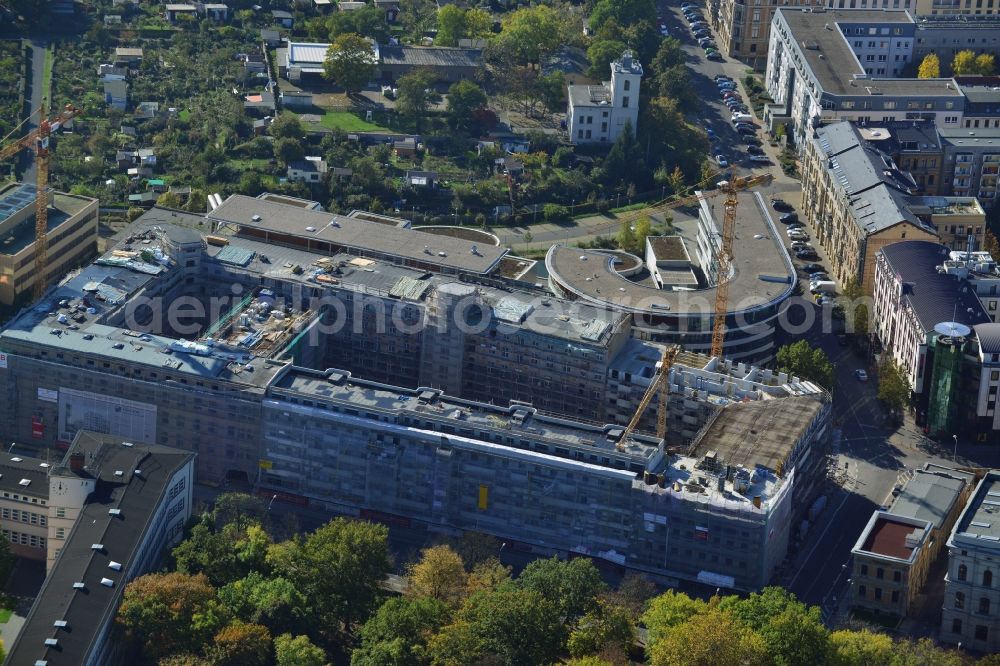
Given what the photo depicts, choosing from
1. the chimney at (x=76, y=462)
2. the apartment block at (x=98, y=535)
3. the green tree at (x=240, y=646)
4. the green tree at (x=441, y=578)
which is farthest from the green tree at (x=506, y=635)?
the chimney at (x=76, y=462)

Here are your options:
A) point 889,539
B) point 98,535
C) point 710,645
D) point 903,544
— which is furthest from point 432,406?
point 903,544

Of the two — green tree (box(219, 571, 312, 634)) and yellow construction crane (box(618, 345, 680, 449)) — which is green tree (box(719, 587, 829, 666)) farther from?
green tree (box(219, 571, 312, 634))

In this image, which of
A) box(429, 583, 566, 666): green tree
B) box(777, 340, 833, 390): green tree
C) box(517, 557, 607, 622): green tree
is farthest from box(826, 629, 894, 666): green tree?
box(777, 340, 833, 390): green tree

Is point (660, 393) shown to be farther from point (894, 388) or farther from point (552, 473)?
point (894, 388)

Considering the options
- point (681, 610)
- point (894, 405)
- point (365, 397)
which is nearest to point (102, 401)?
point (365, 397)

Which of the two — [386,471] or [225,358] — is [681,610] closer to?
[386,471]

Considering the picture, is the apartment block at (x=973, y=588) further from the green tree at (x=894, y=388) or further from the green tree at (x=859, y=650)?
the green tree at (x=894, y=388)
